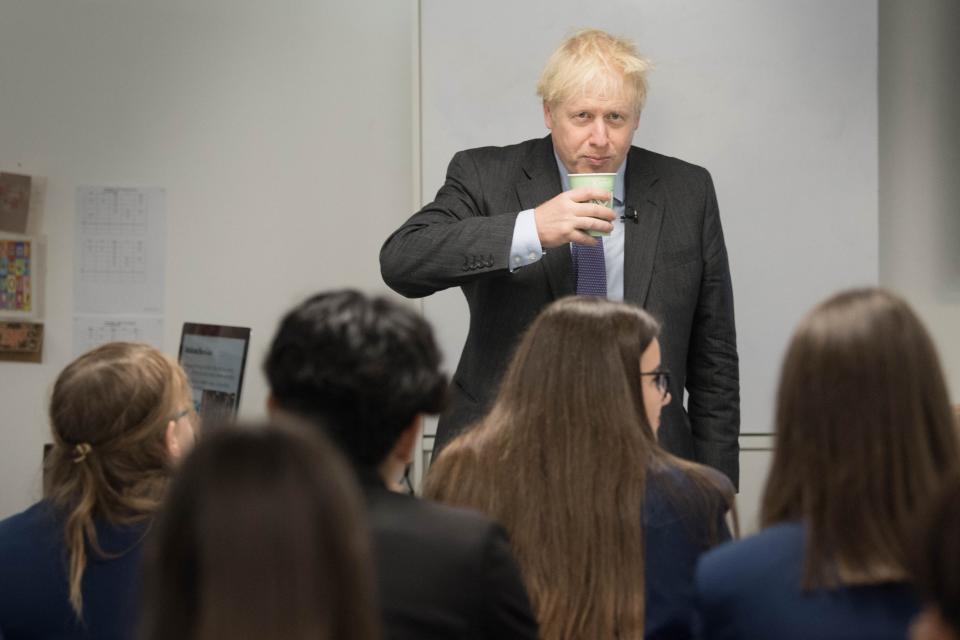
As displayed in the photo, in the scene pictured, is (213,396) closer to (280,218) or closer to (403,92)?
(280,218)

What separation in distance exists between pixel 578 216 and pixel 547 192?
1.14 feet

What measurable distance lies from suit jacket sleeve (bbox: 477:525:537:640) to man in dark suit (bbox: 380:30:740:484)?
1.29 m

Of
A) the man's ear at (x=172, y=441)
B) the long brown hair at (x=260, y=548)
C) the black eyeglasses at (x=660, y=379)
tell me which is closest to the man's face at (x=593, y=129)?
the black eyeglasses at (x=660, y=379)

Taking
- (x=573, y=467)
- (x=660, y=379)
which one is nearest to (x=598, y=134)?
(x=660, y=379)

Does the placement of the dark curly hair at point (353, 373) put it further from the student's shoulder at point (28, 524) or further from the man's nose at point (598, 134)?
the man's nose at point (598, 134)

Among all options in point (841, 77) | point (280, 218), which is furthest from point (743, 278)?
point (280, 218)

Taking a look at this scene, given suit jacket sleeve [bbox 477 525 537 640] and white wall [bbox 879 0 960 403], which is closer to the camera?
suit jacket sleeve [bbox 477 525 537 640]

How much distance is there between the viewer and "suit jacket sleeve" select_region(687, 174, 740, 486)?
286cm

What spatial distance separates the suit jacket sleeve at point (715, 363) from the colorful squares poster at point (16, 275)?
2.15 m

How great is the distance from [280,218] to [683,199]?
1.44m

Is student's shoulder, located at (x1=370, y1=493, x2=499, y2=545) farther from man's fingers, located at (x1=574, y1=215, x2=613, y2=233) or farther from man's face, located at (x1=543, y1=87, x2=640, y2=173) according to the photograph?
man's face, located at (x1=543, y1=87, x2=640, y2=173)

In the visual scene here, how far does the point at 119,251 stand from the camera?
389 cm

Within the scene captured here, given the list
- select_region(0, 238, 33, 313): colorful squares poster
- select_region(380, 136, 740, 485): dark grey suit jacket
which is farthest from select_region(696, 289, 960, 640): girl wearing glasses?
select_region(0, 238, 33, 313): colorful squares poster

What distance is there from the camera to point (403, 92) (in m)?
3.75
